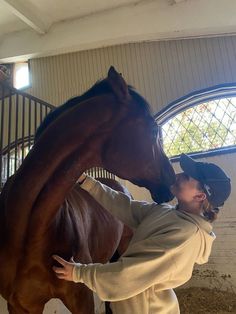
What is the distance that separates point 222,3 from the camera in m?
3.97

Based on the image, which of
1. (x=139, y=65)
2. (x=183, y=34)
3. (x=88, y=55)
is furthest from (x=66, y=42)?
(x=183, y=34)

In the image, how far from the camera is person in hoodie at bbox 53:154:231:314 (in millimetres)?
913

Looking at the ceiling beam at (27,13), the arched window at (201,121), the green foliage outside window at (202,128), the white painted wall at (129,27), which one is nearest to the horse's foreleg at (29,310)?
the arched window at (201,121)

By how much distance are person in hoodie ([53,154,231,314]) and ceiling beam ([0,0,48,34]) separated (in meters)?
4.44

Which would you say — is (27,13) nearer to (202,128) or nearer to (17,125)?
(202,128)

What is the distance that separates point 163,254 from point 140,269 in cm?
8

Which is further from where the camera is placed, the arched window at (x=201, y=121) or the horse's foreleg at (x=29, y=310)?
the arched window at (x=201, y=121)

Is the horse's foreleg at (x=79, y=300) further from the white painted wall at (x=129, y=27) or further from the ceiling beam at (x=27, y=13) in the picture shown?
the ceiling beam at (x=27, y=13)

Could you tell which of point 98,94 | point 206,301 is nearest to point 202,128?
point 206,301

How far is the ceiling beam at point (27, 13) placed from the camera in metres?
4.64

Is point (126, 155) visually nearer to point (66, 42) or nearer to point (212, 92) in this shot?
point (212, 92)

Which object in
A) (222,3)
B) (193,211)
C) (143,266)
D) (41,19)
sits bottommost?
(143,266)

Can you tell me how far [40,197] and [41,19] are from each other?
4.91 m

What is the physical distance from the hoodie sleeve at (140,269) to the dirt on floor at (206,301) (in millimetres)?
1908
